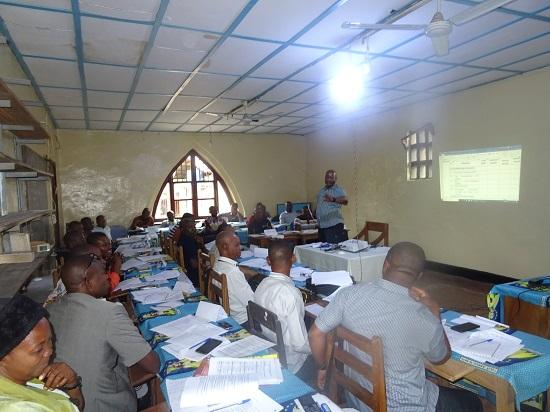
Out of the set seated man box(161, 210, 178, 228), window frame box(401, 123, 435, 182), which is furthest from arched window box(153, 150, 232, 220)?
window frame box(401, 123, 435, 182)

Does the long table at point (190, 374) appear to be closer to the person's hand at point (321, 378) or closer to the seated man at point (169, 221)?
the person's hand at point (321, 378)

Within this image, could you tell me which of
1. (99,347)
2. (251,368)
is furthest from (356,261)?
(99,347)

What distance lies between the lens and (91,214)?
25.2 ft

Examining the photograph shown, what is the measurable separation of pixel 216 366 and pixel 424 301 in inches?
42.9

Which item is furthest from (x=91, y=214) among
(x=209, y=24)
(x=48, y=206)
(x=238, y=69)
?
(x=209, y=24)

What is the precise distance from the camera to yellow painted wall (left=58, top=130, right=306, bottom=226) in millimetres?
7496

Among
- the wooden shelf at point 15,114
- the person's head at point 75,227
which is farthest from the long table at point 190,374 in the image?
the person's head at point 75,227

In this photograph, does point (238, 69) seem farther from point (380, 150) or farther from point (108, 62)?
point (380, 150)

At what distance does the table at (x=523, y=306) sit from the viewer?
8.27 ft

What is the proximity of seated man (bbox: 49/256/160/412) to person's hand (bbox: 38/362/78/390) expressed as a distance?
0.23 metres

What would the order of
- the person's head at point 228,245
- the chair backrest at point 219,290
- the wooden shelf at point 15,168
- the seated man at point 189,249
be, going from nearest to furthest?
the wooden shelf at point 15,168, the chair backrest at point 219,290, the person's head at point 228,245, the seated man at point 189,249

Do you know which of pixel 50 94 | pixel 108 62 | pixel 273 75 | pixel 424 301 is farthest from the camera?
pixel 50 94

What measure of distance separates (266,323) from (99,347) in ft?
2.66

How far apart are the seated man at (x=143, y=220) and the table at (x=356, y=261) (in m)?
4.61
